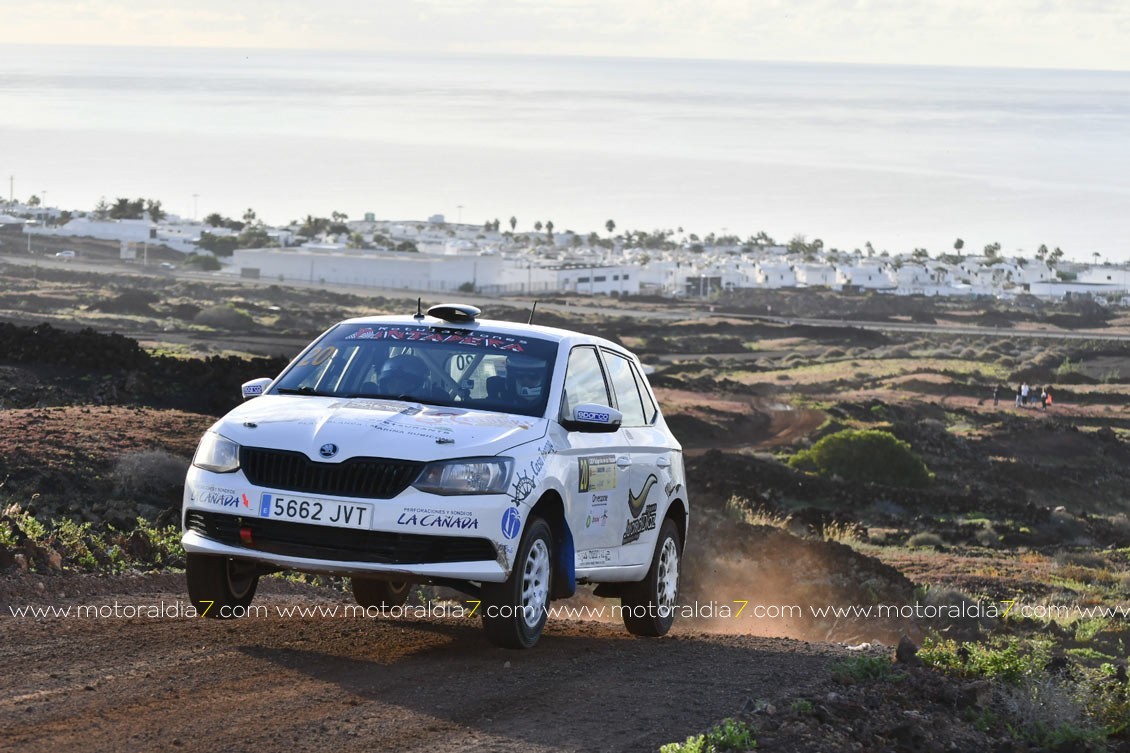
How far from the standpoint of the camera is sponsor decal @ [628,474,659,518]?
381 inches

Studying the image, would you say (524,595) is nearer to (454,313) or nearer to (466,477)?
(466,477)

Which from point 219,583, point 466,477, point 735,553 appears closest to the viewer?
point 466,477

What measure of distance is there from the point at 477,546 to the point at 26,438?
11264mm

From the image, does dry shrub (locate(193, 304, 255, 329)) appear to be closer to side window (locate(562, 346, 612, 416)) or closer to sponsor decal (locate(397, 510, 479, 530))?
side window (locate(562, 346, 612, 416))

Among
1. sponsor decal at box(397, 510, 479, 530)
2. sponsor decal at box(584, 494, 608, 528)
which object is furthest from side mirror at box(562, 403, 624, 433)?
sponsor decal at box(397, 510, 479, 530)

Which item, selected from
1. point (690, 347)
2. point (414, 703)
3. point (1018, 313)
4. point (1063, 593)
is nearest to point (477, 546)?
point (414, 703)

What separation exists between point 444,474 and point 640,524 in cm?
236

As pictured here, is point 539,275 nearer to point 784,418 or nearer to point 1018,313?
point 1018,313

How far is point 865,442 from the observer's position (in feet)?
149

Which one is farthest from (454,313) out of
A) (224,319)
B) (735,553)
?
(224,319)

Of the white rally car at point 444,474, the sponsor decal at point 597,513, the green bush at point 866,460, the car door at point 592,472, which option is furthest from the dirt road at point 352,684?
the green bush at point 866,460

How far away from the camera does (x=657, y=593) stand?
33.6 feet

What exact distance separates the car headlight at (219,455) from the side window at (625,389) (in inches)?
110

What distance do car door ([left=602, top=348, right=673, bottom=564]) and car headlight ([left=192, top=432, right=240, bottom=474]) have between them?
8.55ft
